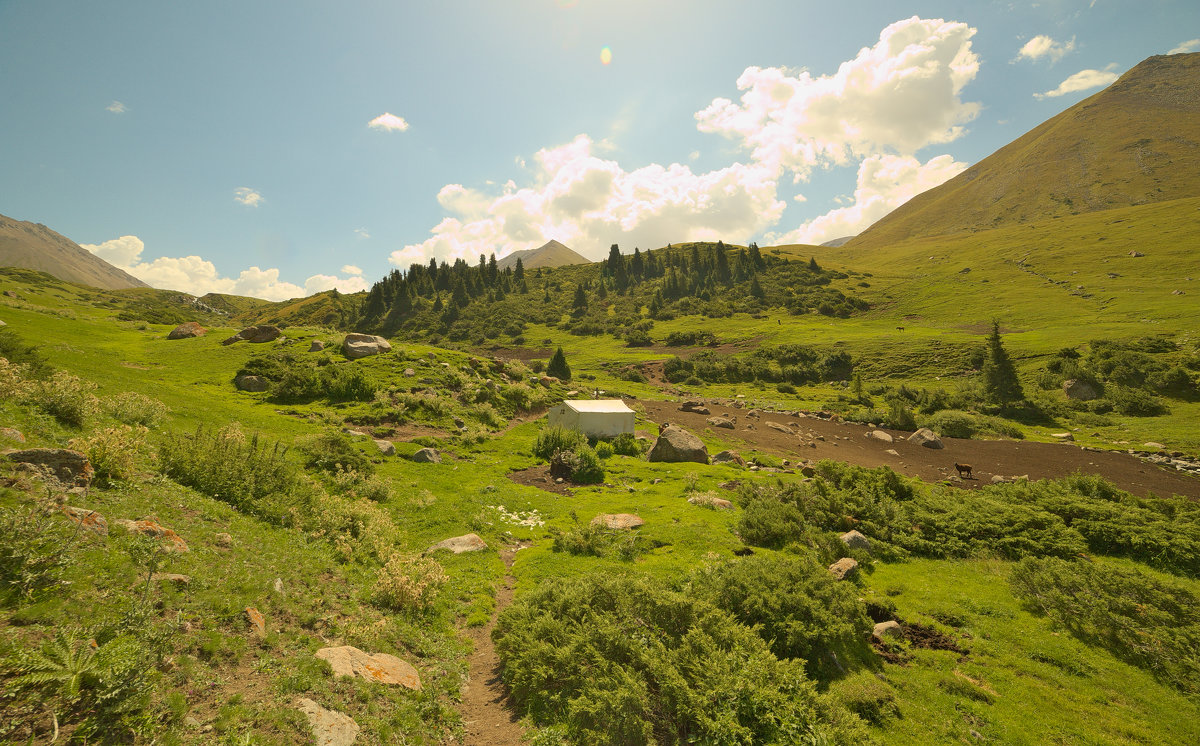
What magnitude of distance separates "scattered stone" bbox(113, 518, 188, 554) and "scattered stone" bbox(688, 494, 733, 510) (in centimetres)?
1821

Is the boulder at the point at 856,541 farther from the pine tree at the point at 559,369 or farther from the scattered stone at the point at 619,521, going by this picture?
the pine tree at the point at 559,369

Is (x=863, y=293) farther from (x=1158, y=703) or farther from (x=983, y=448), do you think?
(x=1158, y=703)

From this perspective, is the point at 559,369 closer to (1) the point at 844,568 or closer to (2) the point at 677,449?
(2) the point at 677,449

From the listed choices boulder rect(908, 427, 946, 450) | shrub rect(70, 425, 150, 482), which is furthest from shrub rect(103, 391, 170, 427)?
boulder rect(908, 427, 946, 450)

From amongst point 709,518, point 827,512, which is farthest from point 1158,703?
point 709,518

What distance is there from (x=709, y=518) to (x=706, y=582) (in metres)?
7.30

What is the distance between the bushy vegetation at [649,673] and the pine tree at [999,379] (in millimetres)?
57446

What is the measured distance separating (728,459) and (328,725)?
88.5 ft

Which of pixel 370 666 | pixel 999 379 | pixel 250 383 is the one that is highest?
pixel 250 383

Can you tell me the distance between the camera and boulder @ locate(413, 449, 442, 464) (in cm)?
2434

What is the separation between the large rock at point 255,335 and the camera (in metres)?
43.3

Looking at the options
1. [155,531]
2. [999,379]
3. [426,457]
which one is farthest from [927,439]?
[155,531]

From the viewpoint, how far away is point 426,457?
2447 cm

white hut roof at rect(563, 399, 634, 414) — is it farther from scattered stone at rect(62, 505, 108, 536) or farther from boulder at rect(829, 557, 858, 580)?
scattered stone at rect(62, 505, 108, 536)
